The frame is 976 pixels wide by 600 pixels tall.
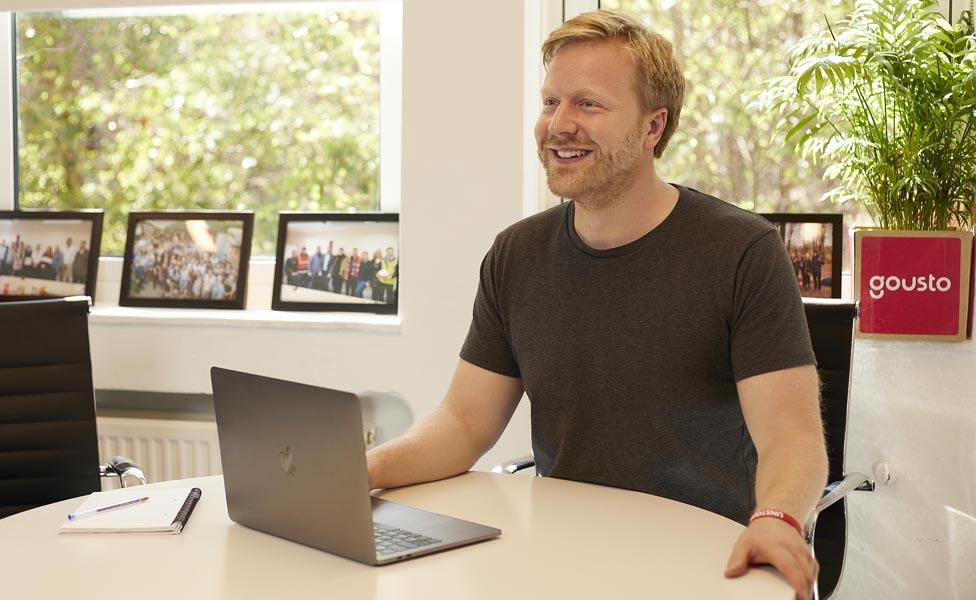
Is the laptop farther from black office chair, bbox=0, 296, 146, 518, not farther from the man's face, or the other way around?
black office chair, bbox=0, 296, 146, 518

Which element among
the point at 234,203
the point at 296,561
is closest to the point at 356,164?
the point at 234,203

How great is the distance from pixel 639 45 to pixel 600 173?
0.25 meters

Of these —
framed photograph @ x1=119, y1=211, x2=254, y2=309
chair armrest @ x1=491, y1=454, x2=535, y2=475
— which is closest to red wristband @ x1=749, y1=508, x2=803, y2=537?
chair armrest @ x1=491, y1=454, x2=535, y2=475

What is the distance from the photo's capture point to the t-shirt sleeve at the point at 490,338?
2.06 m

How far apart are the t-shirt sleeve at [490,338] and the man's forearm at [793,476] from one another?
556mm

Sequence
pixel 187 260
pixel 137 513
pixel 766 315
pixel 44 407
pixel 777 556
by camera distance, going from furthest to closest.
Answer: pixel 187 260 < pixel 44 407 < pixel 766 315 < pixel 137 513 < pixel 777 556

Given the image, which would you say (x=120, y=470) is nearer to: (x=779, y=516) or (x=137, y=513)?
(x=137, y=513)

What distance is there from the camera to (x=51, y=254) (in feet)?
11.0

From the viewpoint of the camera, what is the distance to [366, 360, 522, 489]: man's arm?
5.70 feet

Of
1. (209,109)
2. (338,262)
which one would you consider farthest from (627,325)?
(209,109)

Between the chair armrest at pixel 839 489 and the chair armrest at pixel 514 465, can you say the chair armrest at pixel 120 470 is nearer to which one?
the chair armrest at pixel 514 465

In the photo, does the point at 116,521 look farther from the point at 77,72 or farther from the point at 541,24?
the point at 77,72

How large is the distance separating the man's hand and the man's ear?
880 mm

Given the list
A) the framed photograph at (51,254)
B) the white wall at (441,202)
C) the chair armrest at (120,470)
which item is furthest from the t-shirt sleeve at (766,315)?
the framed photograph at (51,254)
